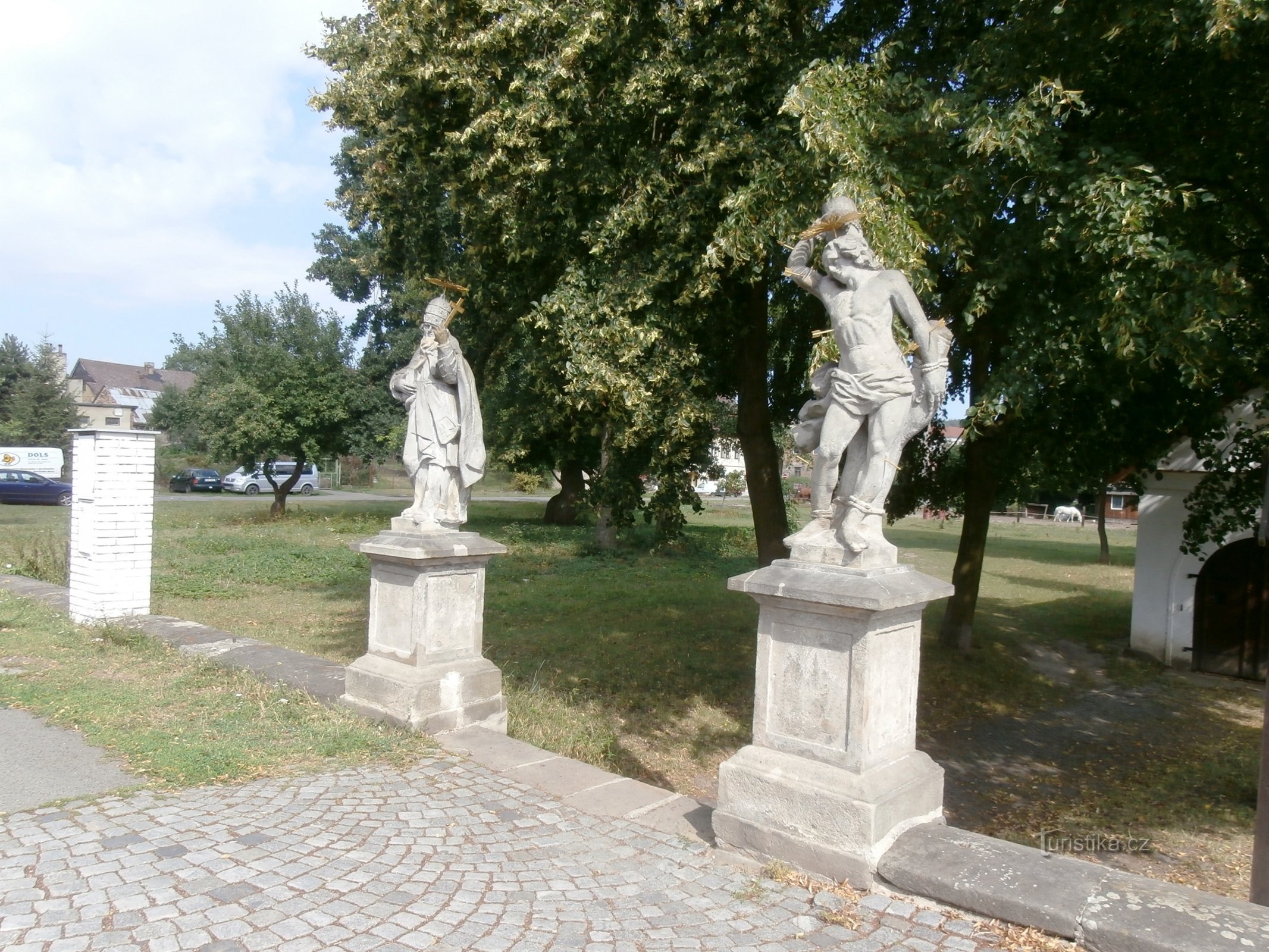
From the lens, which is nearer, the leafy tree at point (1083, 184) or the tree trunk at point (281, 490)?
the leafy tree at point (1083, 184)

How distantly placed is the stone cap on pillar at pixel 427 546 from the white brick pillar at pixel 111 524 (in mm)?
4477

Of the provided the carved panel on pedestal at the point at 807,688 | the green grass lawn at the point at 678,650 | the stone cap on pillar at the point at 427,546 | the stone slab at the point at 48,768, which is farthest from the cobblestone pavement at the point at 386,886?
the green grass lawn at the point at 678,650

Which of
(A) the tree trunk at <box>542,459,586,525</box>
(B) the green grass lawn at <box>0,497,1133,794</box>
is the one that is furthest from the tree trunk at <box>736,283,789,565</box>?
(A) the tree trunk at <box>542,459,586,525</box>

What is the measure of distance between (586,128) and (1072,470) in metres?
5.78

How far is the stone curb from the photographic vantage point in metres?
2.92

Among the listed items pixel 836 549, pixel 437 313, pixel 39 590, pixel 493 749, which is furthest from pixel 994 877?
pixel 39 590

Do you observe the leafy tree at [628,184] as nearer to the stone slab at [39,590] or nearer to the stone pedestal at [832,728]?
the stone pedestal at [832,728]

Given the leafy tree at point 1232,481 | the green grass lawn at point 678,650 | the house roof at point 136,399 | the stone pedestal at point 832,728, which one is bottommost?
the green grass lawn at point 678,650

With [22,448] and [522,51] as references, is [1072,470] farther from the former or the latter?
[22,448]

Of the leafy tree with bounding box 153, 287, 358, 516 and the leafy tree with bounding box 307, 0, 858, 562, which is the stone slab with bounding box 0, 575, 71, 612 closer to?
the leafy tree with bounding box 307, 0, 858, 562

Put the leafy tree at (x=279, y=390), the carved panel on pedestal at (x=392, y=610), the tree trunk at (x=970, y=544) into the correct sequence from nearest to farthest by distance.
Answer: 1. the carved panel on pedestal at (x=392, y=610)
2. the tree trunk at (x=970, y=544)
3. the leafy tree at (x=279, y=390)

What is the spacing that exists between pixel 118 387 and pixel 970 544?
78.3 m

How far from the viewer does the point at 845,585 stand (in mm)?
3693

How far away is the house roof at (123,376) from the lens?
72.9 meters
